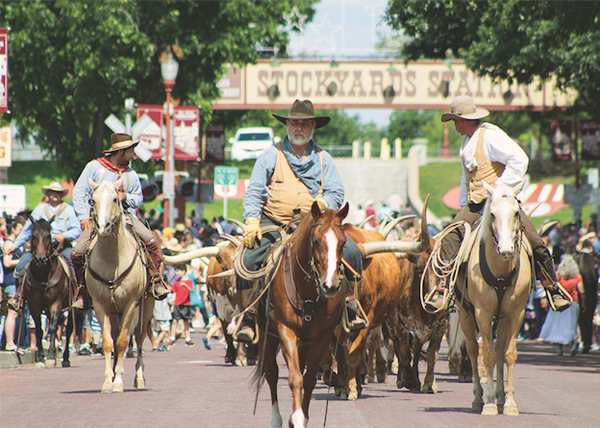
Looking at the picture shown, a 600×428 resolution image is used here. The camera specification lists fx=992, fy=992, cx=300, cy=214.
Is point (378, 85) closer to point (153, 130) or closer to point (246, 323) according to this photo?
point (153, 130)

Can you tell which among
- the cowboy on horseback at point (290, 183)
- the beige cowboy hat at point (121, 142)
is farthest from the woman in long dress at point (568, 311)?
the cowboy on horseback at point (290, 183)

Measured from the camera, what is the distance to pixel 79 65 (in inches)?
1102

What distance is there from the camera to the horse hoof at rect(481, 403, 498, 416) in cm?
1010

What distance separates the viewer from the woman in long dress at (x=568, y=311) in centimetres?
1953

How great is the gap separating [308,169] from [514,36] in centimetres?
1439

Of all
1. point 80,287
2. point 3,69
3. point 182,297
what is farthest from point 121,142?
point 182,297

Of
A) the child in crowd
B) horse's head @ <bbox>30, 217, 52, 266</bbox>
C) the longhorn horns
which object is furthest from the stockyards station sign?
the longhorn horns

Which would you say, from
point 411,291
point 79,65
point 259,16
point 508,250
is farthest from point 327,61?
point 508,250

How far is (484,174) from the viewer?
442 inches

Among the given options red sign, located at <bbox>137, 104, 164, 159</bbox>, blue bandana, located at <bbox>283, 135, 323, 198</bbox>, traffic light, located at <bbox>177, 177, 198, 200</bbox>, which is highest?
red sign, located at <bbox>137, 104, 164, 159</bbox>

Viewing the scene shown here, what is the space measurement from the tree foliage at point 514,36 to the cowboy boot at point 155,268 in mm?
10454

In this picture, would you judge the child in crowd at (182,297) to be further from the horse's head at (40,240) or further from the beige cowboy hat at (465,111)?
the beige cowboy hat at (465,111)

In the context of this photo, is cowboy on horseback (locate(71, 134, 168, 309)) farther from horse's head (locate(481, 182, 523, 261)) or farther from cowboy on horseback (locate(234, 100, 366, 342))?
horse's head (locate(481, 182, 523, 261))

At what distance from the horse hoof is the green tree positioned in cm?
2017
